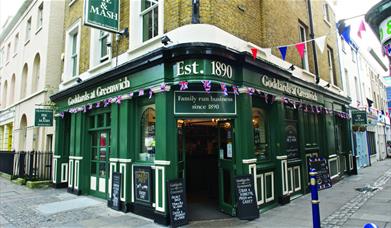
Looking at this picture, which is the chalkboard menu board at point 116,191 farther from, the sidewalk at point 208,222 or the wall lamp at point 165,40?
the wall lamp at point 165,40

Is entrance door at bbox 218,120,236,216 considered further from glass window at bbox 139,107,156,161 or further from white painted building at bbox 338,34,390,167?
white painted building at bbox 338,34,390,167

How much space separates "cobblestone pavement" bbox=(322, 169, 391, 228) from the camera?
606 cm

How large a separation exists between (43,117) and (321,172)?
12.0m

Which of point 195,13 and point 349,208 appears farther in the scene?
point 349,208

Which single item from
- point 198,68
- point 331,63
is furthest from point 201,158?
point 331,63

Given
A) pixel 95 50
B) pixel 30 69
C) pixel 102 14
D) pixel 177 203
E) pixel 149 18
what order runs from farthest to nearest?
1. pixel 30 69
2. pixel 95 50
3. pixel 102 14
4. pixel 149 18
5. pixel 177 203

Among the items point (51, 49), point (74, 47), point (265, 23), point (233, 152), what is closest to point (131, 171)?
point (233, 152)

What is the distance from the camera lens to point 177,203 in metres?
6.20

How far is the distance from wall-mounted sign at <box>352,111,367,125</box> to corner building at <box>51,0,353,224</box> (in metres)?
5.83

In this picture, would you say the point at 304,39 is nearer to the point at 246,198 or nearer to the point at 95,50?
the point at 246,198

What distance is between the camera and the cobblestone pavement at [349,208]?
239 inches

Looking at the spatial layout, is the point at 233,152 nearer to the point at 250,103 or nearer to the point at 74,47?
the point at 250,103

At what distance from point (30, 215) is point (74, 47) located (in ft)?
25.1

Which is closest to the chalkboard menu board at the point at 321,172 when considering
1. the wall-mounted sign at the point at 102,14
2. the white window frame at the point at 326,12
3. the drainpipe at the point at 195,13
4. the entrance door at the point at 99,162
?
the drainpipe at the point at 195,13
